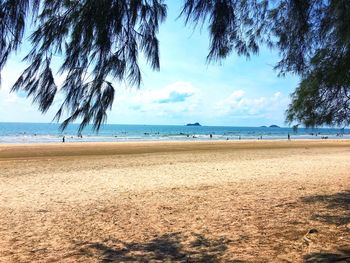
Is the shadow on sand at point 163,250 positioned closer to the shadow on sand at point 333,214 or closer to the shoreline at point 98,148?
the shadow on sand at point 333,214

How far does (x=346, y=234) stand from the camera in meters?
5.76

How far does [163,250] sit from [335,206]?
4.06 metres

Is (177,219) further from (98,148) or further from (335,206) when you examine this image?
(98,148)

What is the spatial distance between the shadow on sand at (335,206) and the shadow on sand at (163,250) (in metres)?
2.10

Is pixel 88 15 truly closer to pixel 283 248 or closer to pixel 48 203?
pixel 283 248

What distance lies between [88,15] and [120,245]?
3.65 meters

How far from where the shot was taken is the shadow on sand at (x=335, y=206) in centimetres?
675

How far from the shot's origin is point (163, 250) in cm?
556

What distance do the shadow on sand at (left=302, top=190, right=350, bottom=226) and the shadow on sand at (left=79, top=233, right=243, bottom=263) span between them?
210 cm

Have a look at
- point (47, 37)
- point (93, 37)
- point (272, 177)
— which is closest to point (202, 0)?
point (93, 37)

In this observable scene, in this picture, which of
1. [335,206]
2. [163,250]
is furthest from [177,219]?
[335,206]

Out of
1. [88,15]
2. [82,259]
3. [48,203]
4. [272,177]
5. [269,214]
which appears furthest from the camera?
[272,177]

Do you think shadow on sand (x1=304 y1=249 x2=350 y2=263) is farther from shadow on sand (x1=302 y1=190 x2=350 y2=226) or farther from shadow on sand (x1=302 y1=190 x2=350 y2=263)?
shadow on sand (x1=302 y1=190 x2=350 y2=226)

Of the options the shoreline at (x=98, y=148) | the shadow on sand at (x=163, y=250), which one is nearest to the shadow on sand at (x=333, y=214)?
the shadow on sand at (x=163, y=250)
